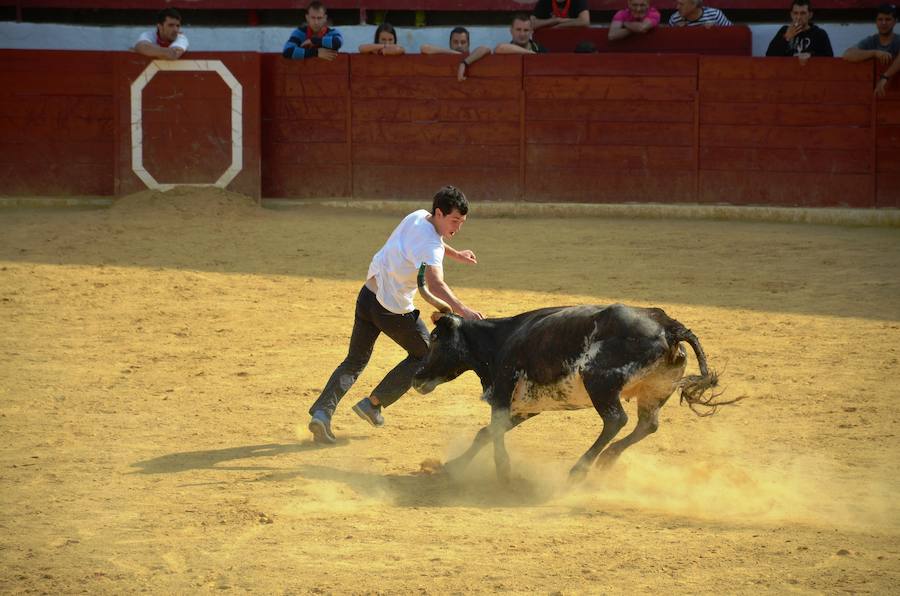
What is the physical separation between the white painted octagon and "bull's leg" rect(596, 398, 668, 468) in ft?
25.9

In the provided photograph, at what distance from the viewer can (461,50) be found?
39.9 feet

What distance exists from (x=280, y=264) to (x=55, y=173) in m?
3.97

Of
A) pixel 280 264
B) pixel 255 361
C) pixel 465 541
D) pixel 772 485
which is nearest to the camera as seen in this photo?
pixel 465 541

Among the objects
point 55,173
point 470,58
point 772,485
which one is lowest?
point 772,485

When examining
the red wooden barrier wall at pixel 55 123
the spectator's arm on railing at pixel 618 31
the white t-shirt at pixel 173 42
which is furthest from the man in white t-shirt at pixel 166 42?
the spectator's arm on railing at pixel 618 31

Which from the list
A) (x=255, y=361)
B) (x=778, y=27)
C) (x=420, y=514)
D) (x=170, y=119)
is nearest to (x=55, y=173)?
(x=170, y=119)

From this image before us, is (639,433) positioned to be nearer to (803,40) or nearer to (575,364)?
(575,364)

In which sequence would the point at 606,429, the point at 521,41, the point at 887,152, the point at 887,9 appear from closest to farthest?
the point at 606,429 < the point at 887,9 < the point at 887,152 < the point at 521,41

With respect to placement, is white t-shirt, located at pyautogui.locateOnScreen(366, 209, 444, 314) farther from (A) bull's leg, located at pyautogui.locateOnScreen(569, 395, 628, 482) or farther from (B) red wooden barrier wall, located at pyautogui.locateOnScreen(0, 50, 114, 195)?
(B) red wooden barrier wall, located at pyautogui.locateOnScreen(0, 50, 114, 195)

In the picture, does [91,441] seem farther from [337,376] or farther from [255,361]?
[255,361]

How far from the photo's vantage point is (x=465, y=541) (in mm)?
4000

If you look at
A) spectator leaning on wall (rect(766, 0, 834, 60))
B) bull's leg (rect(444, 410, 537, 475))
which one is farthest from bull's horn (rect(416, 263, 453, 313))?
spectator leaning on wall (rect(766, 0, 834, 60))

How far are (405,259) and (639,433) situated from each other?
1219 millimetres

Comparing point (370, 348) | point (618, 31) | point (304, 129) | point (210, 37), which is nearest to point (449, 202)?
point (370, 348)
